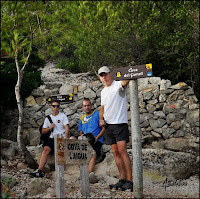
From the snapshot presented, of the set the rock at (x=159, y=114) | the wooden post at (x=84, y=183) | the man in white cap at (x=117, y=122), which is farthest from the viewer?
the rock at (x=159, y=114)

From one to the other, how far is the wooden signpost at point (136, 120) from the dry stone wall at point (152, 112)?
349 centimetres

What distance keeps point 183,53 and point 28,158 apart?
6.41 metres

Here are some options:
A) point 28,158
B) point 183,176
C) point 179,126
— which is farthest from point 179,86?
point 28,158

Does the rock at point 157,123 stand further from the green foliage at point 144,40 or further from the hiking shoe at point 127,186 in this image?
the hiking shoe at point 127,186

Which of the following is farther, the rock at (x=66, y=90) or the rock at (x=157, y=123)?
the rock at (x=66, y=90)

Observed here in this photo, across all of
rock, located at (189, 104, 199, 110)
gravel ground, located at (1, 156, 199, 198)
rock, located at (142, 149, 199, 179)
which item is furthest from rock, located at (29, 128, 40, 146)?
rock, located at (189, 104, 199, 110)

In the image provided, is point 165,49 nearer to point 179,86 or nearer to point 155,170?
point 179,86

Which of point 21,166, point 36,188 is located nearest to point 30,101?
point 21,166

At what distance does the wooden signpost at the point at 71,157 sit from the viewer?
436 cm

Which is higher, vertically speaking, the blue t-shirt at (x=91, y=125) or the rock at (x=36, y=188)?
the blue t-shirt at (x=91, y=125)

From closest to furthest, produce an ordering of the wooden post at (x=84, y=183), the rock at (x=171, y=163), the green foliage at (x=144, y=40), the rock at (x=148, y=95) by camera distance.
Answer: the wooden post at (x=84, y=183) < the rock at (x=171, y=163) < the rock at (x=148, y=95) < the green foliage at (x=144, y=40)

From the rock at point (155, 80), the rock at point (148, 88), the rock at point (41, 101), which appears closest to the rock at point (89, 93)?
the rock at point (41, 101)

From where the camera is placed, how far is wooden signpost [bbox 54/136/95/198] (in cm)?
436

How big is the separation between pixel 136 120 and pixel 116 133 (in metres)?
0.46
